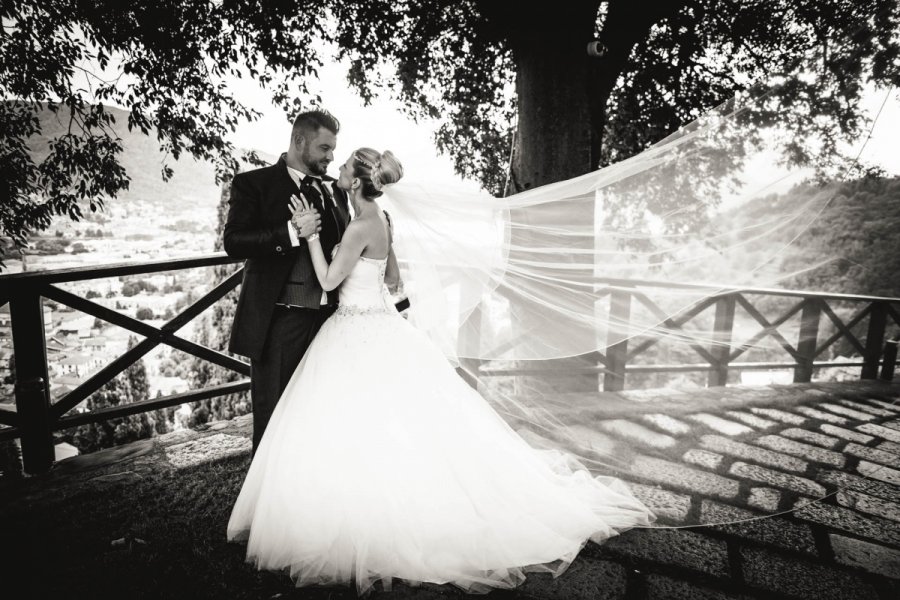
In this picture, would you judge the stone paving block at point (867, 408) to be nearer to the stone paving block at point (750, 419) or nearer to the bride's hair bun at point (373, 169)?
the stone paving block at point (750, 419)

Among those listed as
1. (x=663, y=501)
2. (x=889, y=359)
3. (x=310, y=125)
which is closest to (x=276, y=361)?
(x=310, y=125)

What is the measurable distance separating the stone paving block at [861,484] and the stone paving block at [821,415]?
1.09 feet

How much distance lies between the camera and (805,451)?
240 cm

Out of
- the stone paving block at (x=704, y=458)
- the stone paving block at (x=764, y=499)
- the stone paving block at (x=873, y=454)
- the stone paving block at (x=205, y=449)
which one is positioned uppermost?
the stone paving block at (x=704, y=458)

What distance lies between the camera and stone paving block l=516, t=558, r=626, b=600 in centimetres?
189

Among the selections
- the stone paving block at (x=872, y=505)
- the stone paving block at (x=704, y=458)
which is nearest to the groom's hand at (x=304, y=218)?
the stone paving block at (x=704, y=458)

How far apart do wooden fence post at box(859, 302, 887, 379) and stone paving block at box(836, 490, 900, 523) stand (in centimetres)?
383

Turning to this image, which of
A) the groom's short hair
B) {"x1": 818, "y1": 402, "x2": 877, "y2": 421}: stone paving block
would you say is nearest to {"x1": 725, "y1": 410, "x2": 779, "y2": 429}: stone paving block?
{"x1": 818, "y1": 402, "x2": 877, "y2": 421}: stone paving block

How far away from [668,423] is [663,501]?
43 cm

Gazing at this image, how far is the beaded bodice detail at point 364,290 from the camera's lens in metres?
2.39

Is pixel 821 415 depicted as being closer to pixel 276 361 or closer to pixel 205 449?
pixel 276 361

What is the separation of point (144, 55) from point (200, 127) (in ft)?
2.60

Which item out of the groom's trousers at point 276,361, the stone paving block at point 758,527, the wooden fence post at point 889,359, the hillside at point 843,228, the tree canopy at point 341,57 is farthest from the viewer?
the wooden fence post at point 889,359

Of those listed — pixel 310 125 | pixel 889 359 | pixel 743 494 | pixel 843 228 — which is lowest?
pixel 889 359
